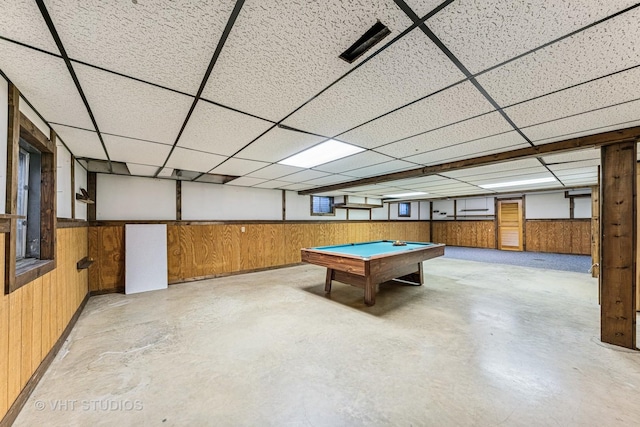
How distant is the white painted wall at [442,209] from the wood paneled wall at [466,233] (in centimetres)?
24

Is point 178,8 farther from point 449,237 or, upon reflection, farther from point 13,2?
point 449,237

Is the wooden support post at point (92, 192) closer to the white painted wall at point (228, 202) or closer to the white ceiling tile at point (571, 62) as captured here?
the white painted wall at point (228, 202)

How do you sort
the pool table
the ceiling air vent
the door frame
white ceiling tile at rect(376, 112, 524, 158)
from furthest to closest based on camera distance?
the door frame
the pool table
white ceiling tile at rect(376, 112, 524, 158)
the ceiling air vent

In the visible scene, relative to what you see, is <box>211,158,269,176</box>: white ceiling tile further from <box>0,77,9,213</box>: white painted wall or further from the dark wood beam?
the dark wood beam

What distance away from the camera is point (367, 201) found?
27.2 feet

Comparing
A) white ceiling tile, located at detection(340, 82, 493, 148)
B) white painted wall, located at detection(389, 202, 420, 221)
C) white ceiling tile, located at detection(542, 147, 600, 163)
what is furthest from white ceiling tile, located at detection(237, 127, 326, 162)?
white painted wall, located at detection(389, 202, 420, 221)

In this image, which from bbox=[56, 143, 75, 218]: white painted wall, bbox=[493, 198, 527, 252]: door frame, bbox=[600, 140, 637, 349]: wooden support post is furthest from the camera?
bbox=[493, 198, 527, 252]: door frame

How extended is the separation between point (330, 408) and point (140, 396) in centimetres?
133

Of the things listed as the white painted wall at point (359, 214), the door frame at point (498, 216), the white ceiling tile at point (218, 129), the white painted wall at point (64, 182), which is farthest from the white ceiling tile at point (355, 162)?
the door frame at point (498, 216)

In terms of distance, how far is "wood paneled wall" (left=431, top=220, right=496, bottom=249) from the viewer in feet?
31.7

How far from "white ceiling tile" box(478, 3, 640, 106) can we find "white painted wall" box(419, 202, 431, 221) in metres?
10.1

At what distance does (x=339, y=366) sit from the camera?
2068mm

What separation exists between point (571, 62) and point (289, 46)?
146cm

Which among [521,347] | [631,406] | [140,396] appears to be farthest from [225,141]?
[631,406]
